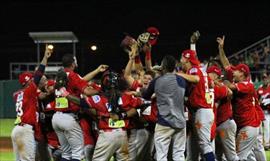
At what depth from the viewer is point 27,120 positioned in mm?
8891

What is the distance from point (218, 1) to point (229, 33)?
3560mm

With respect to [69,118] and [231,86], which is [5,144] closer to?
[69,118]

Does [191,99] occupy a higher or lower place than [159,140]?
higher

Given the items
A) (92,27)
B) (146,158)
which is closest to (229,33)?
(92,27)

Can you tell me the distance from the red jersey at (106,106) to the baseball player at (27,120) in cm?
102

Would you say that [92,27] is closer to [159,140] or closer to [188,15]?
[188,15]

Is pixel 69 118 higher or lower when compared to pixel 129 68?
lower

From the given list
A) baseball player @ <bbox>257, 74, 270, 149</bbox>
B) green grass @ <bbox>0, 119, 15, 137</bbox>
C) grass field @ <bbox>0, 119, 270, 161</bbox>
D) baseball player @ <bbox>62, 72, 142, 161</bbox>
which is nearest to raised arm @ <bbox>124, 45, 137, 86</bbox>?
baseball player @ <bbox>62, 72, 142, 161</bbox>

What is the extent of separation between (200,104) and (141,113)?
113cm

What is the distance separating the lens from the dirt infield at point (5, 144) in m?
13.9

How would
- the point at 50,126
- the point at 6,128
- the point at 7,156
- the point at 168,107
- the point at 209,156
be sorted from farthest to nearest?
the point at 6,128 < the point at 7,156 < the point at 50,126 < the point at 209,156 < the point at 168,107

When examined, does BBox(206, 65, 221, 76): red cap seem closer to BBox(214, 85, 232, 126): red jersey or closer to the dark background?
BBox(214, 85, 232, 126): red jersey

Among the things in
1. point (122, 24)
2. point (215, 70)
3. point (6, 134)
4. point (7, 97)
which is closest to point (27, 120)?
point (215, 70)

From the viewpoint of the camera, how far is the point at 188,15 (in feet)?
127
